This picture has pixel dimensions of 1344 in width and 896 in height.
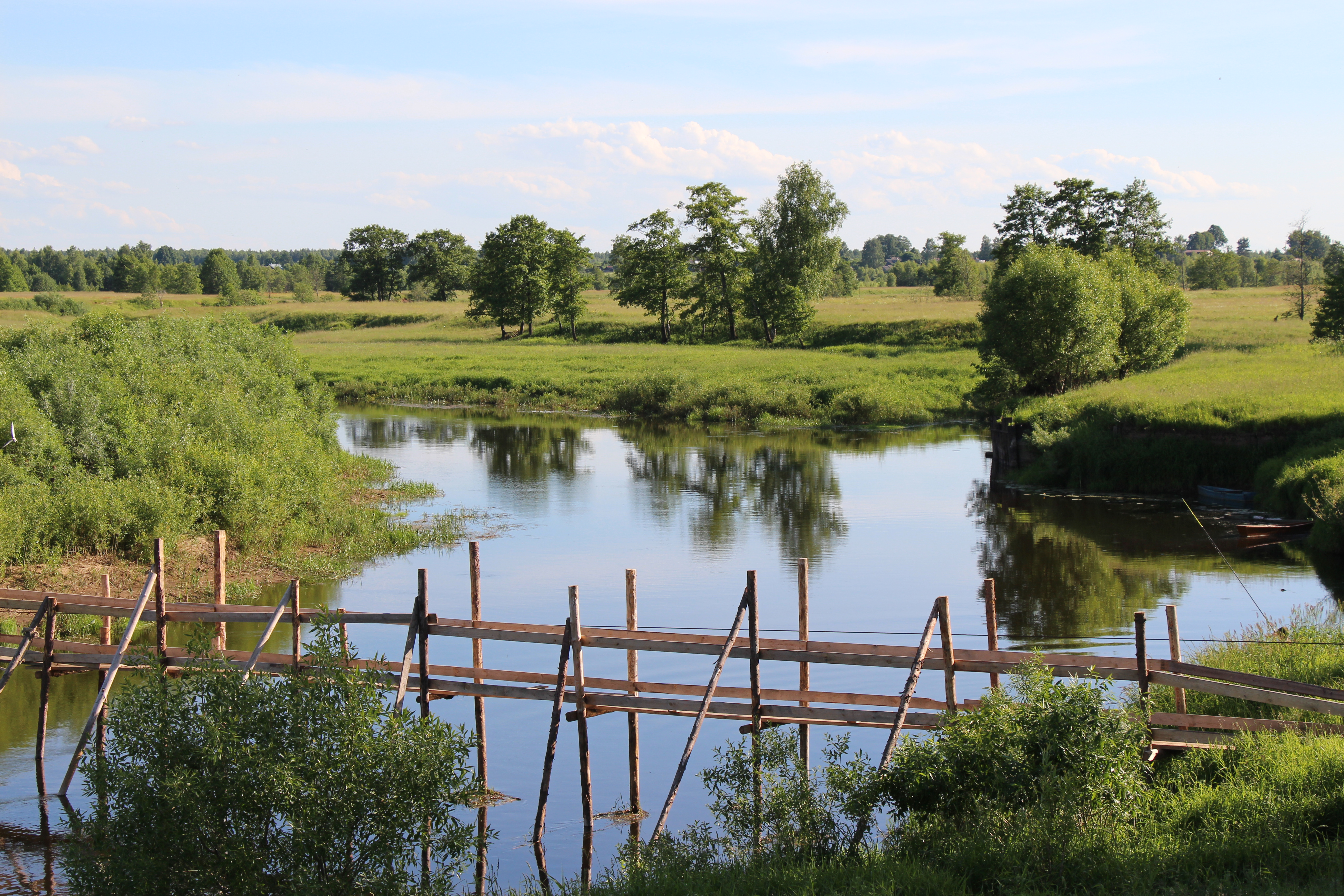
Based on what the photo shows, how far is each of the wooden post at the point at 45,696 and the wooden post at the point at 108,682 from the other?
541 mm

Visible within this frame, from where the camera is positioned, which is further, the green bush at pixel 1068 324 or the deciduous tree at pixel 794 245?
the deciduous tree at pixel 794 245

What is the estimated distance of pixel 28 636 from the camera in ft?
42.5

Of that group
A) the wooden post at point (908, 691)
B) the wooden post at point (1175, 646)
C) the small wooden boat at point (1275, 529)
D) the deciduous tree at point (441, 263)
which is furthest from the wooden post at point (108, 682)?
the deciduous tree at point (441, 263)

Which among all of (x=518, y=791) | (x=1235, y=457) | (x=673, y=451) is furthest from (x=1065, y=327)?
(x=518, y=791)

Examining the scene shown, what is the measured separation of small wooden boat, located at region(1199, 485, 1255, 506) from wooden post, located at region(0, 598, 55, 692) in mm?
28708

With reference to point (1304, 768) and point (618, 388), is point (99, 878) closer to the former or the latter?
point (1304, 768)

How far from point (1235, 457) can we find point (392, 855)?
29.3m

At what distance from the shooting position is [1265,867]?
8070 millimetres

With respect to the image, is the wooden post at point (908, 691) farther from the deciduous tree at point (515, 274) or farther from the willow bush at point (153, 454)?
the deciduous tree at point (515, 274)

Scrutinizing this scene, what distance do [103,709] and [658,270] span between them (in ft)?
225

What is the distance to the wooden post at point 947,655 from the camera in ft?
33.9

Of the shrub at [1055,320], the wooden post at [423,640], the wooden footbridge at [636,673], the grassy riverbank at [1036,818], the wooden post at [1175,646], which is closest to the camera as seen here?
the grassy riverbank at [1036,818]

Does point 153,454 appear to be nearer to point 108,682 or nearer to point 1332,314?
point 108,682

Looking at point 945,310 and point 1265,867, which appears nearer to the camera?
point 1265,867
